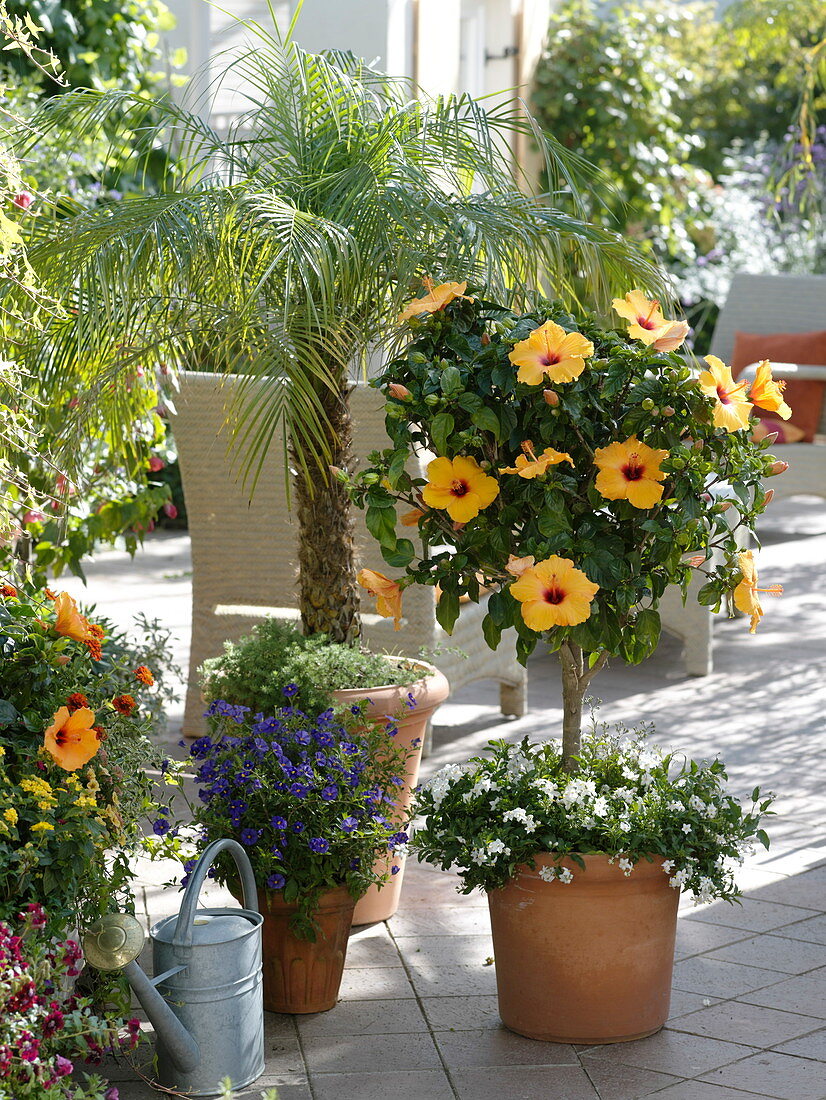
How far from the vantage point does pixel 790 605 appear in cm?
661

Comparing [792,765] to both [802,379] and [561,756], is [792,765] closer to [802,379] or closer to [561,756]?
[561,756]

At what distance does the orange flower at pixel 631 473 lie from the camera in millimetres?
2318

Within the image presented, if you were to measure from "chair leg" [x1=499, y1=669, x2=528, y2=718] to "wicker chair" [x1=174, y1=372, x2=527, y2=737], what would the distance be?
314 mm

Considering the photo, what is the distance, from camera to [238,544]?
433 centimetres

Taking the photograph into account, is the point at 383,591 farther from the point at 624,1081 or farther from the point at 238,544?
the point at 238,544

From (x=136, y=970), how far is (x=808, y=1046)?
1.27 meters

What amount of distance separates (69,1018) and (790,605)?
5096 millimetres

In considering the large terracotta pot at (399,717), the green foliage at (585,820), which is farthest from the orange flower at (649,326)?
the large terracotta pot at (399,717)

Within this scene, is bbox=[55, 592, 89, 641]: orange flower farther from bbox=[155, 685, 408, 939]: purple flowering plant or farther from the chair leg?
the chair leg

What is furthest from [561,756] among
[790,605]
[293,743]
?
[790,605]

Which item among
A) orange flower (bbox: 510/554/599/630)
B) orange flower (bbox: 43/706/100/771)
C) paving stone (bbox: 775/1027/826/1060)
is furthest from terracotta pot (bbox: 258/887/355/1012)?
paving stone (bbox: 775/1027/826/1060)

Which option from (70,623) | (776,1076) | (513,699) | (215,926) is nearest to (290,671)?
(70,623)

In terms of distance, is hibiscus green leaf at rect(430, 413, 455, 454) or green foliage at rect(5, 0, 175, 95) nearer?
hibiscus green leaf at rect(430, 413, 455, 454)

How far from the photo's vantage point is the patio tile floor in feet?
7.99
